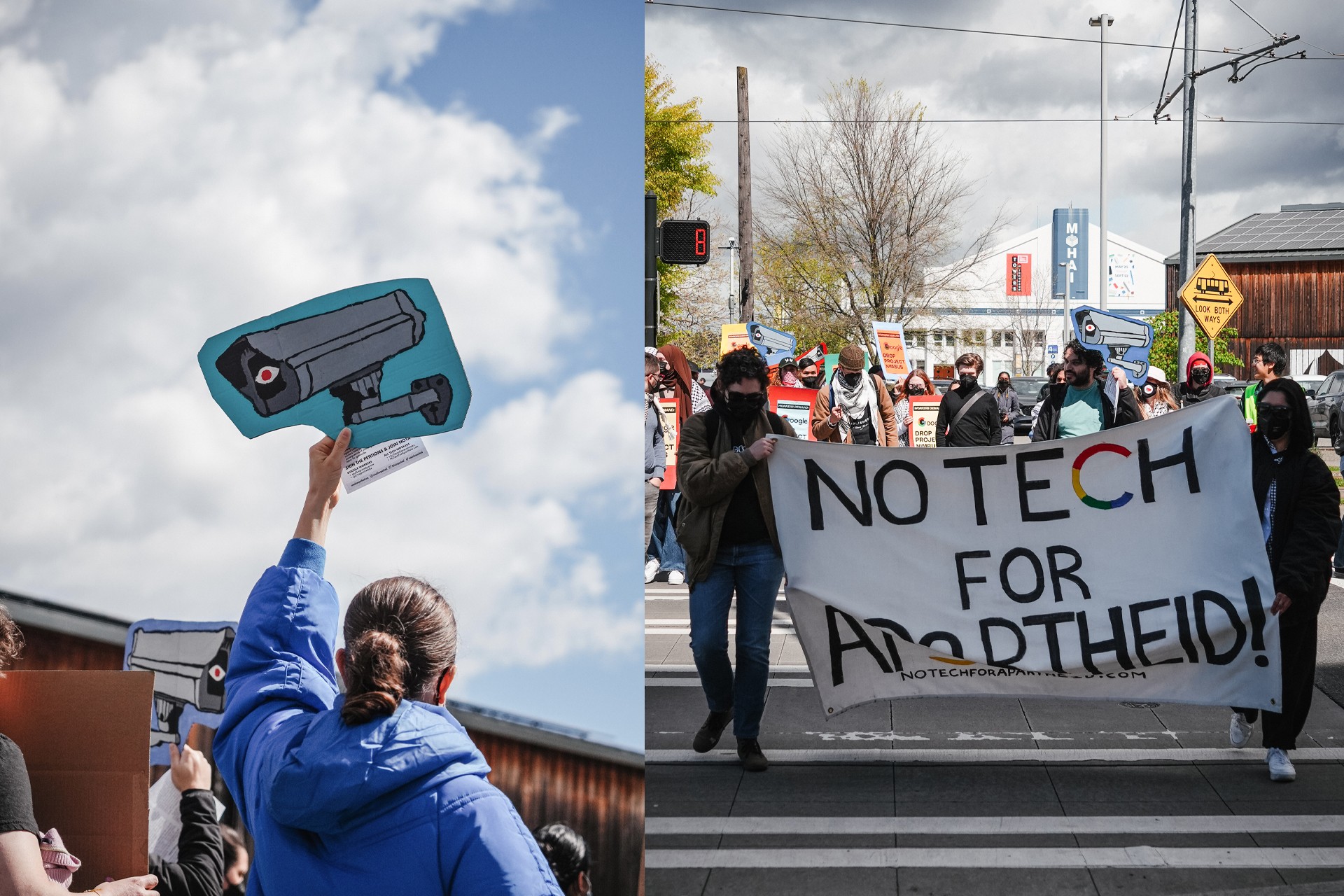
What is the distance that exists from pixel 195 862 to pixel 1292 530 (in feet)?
14.4

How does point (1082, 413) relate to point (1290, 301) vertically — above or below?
below

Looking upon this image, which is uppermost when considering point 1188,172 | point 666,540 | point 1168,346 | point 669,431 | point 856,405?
point 1188,172

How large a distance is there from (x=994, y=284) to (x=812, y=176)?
15677 millimetres

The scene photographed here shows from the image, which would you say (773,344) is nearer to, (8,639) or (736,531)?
(736,531)

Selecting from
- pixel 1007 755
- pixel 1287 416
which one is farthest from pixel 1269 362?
pixel 1007 755

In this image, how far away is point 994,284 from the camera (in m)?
49.7

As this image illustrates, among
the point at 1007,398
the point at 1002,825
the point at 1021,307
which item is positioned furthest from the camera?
the point at 1021,307

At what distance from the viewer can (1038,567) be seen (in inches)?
200

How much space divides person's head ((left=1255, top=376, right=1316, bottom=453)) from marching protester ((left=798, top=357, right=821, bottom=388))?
12.2m

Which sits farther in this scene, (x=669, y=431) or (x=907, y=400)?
(x=907, y=400)

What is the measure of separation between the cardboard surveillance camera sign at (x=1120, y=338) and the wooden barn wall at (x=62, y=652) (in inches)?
423

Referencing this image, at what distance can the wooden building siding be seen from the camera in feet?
154

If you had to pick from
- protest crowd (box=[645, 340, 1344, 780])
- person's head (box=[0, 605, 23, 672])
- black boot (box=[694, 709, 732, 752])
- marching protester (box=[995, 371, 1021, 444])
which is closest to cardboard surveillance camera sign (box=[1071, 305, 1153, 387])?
protest crowd (box=[645, 340, 1344, 780])

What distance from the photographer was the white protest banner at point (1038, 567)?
4945 mm
